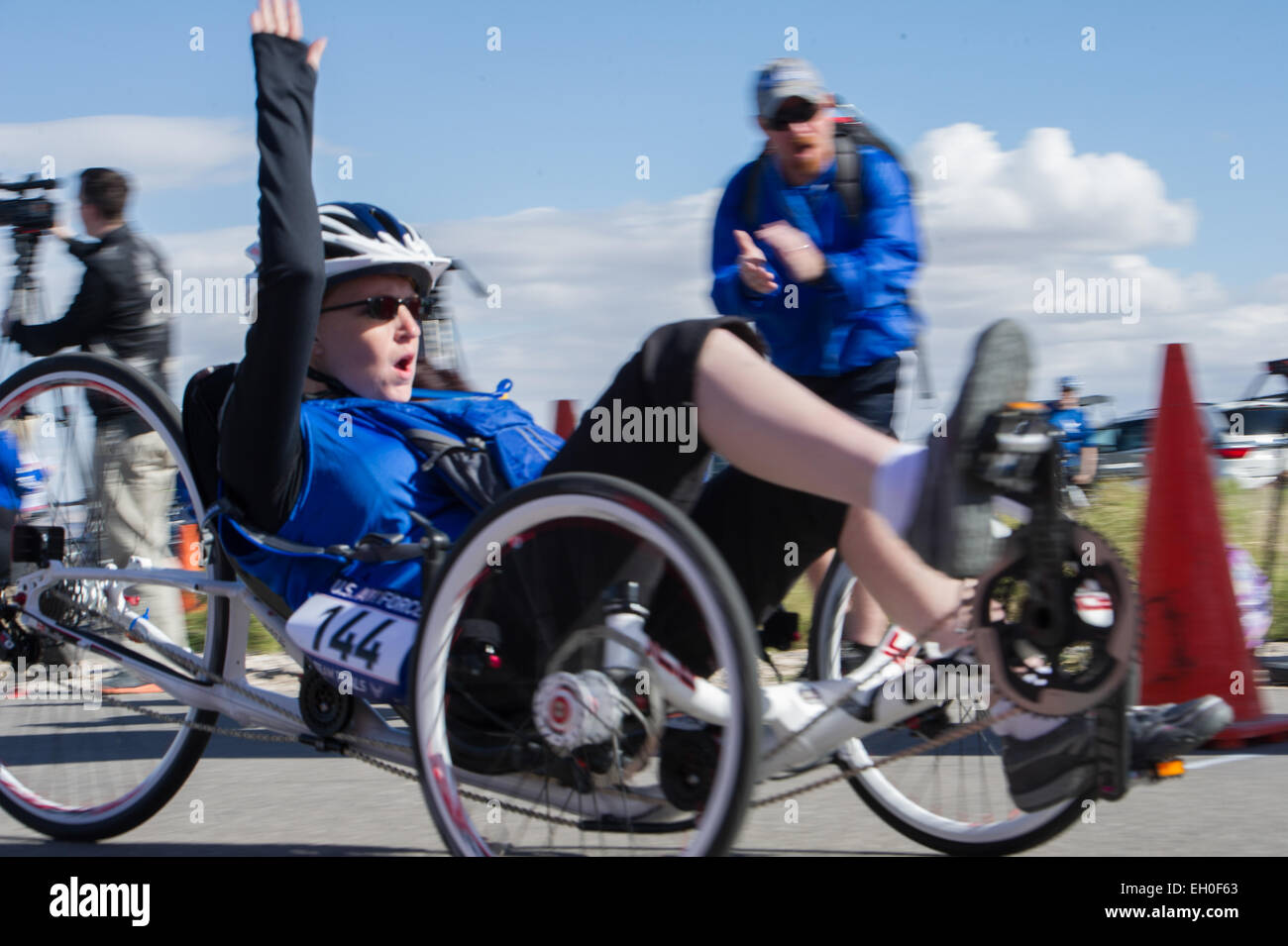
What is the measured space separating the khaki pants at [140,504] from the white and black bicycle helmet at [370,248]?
2.45ft

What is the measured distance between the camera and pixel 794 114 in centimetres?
381

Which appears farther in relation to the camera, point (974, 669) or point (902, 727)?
point (902, 727)

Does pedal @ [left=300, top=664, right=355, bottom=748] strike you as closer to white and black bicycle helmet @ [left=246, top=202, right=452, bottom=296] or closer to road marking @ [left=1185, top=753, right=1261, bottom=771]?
white and black bicycle helmet @ [left=246, top=202, right=452, bottom=296]

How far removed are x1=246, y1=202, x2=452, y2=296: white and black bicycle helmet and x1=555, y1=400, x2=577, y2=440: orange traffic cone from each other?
13.5ft

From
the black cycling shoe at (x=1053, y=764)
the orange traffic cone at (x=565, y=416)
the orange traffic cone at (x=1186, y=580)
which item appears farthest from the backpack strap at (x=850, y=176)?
the orange traffic cone at (x=565, y=416)

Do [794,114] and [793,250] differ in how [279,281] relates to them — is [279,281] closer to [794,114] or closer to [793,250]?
[793,250]

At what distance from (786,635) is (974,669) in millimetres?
495

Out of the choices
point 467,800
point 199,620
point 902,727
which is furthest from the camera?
point 199,620

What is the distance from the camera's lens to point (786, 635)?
3186mm
